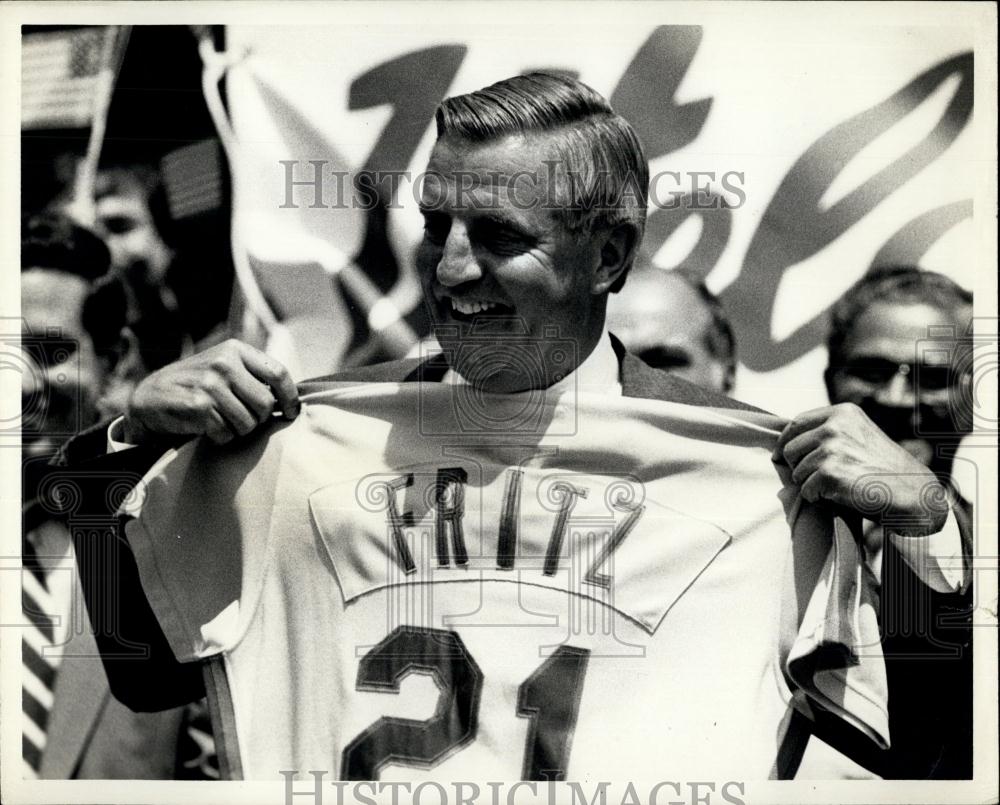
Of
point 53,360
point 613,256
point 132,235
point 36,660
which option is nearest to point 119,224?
point 132,235

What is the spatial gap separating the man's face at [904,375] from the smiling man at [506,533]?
0.10 m

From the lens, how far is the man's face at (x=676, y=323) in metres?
3.04

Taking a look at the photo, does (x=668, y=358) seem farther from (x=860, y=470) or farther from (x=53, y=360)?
(x=53, y=360)

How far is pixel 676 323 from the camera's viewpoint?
304cm

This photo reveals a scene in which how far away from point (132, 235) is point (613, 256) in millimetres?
1121

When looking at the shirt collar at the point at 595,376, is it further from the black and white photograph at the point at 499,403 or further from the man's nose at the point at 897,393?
the man's nose at the point at 897,393

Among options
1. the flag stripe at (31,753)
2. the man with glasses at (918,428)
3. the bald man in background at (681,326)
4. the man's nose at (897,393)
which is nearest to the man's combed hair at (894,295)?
the man with glasses at (918,428)

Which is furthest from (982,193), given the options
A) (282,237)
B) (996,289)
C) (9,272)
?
(9,272)

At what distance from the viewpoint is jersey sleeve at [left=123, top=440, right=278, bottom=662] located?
2922mm

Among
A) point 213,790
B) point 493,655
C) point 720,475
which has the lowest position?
point 213,790

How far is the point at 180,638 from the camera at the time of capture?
9.64ft

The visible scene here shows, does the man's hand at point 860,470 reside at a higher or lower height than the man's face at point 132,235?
lower

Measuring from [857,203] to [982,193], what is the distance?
1.01 ft

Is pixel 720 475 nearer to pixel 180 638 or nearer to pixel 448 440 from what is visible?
pixel 448 440
